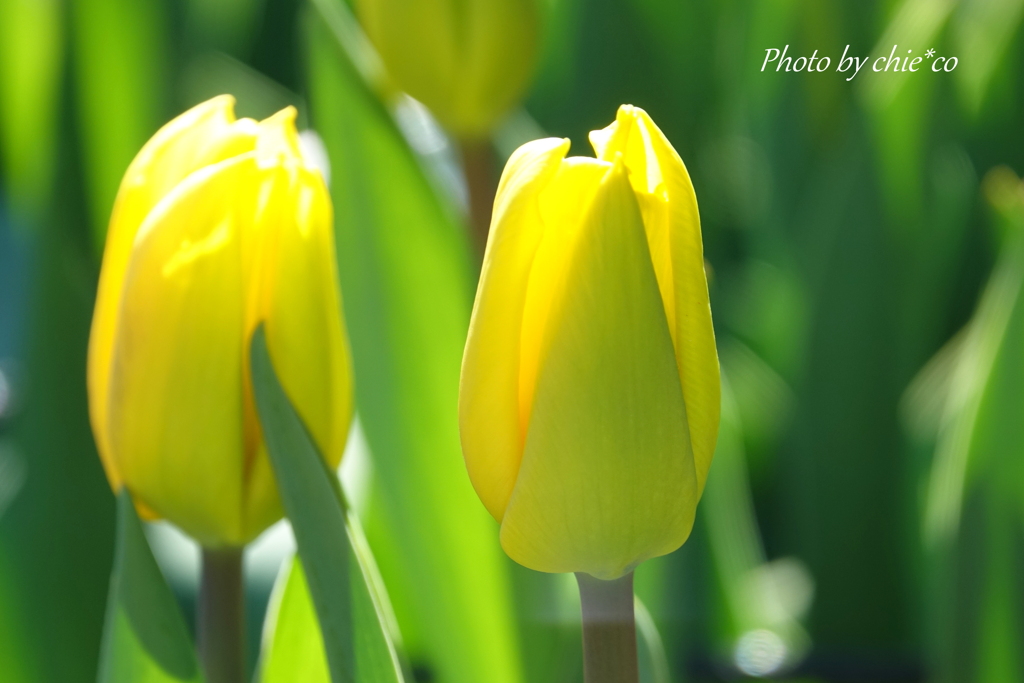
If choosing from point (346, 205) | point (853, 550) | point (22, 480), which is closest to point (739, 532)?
point (853, 550)

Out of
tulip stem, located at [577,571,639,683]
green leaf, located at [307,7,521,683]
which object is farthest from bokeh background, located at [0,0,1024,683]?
tulip stem, located at [577,571,639,683]

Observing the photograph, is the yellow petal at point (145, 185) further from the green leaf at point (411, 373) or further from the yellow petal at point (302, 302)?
the green leaf at point (411, 373)

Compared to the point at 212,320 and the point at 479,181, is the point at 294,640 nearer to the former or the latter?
the point at 212,320

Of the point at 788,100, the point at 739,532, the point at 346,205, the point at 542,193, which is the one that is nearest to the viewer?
the point at 542,193

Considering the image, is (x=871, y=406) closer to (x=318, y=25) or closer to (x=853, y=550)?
(x=853, y=550)

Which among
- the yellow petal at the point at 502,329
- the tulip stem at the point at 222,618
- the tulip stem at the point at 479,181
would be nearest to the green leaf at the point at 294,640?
the tulip stem at the point at 222,618

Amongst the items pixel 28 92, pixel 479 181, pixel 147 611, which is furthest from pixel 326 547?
pixel 28 92

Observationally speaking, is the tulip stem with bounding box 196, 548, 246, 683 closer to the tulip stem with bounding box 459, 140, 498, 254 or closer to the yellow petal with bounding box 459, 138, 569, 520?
the yellow petal with bounding box 459, 138, 569, 520
